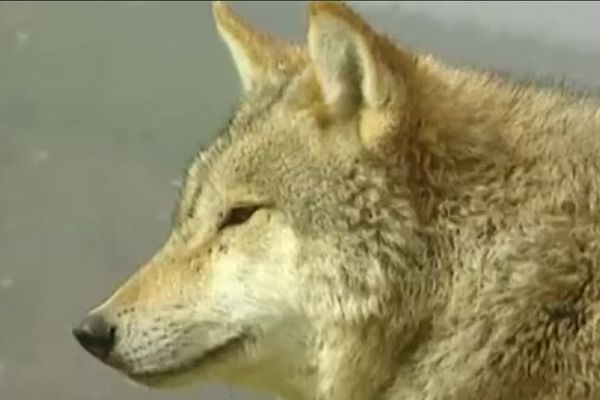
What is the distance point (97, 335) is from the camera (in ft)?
6.03

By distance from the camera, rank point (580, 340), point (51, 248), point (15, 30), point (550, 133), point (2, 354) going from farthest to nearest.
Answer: point (15, 30) → point (51, 248) → point (2, 354) → point (550, 133) → point (580, 340)

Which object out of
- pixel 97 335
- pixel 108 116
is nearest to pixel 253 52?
pixel 97 335

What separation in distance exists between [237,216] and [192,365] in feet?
0.58

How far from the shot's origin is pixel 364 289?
1.69m

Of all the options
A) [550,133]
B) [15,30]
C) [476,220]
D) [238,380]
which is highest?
[15,30]

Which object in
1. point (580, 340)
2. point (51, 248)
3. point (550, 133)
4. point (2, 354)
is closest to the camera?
point (580, 340)

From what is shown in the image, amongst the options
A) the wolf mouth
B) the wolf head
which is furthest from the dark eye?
the wolf mouth

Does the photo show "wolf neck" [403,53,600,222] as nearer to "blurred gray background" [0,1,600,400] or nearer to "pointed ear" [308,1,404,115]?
"pointed ear" [308,1,404,115]

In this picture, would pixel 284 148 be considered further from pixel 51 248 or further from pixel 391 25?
pixel 391 25

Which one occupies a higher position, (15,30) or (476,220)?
(15,30)

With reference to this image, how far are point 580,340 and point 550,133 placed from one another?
24cm

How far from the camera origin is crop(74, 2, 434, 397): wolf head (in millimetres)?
1695

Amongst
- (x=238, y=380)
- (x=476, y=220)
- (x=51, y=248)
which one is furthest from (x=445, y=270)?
(x=51, y=248)

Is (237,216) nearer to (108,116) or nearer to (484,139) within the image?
(484,139)
